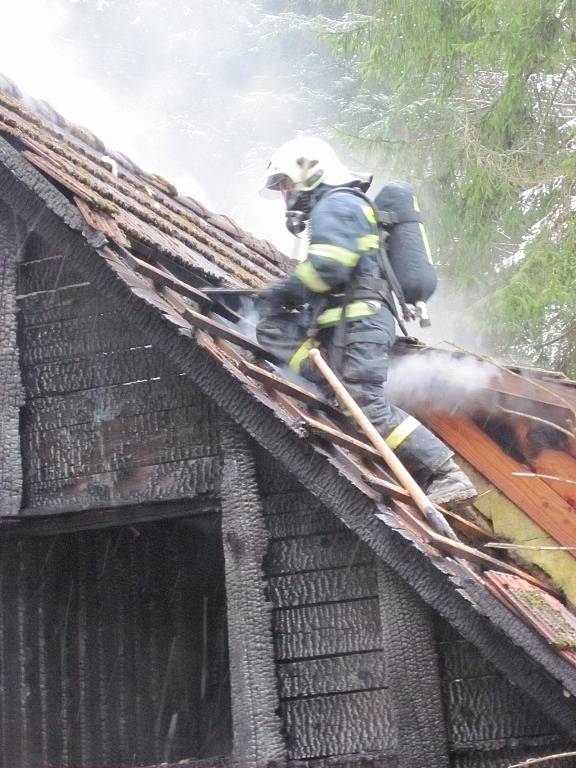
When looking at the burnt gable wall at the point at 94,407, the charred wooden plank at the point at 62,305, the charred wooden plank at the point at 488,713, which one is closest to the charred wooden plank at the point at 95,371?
the burnt gable wall at the point at 94,407

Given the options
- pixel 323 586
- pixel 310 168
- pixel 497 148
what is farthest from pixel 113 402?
pixel 497 148

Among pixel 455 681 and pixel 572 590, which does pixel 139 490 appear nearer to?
pixel 455 681

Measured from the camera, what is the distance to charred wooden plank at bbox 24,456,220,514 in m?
4.70

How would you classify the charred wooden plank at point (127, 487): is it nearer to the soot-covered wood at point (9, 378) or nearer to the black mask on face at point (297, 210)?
the soot-covered wood at point (9, 378)

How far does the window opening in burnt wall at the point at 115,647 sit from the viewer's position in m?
5.25

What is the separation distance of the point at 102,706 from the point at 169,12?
3585cm

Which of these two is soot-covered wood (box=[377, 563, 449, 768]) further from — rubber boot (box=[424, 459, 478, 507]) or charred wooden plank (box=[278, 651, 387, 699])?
rubber boot (box=[424, 459, 478, 507])

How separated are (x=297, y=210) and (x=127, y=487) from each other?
1524mm

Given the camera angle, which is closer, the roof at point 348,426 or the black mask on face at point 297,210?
the roof at point 348,426

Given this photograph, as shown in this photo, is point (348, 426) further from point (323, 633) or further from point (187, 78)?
point (187, 78)

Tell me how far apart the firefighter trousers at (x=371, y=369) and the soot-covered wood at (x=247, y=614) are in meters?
0.51

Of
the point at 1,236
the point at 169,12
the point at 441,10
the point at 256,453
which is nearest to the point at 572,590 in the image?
the point at 256,453

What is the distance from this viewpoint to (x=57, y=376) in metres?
5.10

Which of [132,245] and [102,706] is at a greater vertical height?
[132,245]
